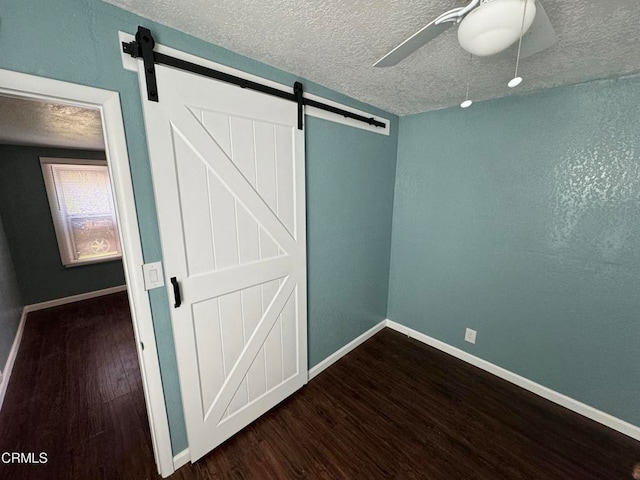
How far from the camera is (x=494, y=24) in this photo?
75 centimetres

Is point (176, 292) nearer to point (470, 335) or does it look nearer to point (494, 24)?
point (494, 24)

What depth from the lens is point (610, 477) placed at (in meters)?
1.46

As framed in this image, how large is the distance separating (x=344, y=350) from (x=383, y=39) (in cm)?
244

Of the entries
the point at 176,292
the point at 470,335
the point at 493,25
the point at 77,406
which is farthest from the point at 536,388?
the point at 77,406

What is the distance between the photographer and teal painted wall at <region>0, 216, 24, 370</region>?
7.39 ft

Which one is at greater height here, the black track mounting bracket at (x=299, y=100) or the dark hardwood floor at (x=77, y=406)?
the black track mounting bracket at (x=299, y=100)

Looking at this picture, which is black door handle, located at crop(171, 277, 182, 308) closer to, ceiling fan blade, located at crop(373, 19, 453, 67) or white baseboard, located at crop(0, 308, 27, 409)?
ceiling fan blade, located at crop(373, 19, 453, 67)

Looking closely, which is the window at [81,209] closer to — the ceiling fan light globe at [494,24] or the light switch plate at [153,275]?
the light switch plate at [153,275]

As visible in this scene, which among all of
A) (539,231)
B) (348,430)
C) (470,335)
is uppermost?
(539,231)

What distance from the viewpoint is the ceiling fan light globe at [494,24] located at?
0.71m

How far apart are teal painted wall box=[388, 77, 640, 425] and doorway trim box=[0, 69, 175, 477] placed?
237cm

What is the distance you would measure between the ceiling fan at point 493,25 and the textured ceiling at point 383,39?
22 cm

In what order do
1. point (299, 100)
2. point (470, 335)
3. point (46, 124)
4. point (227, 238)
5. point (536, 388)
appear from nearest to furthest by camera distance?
1. point (227, 238)
2. point (299, 100)
3. point (536, 388)
4. point (46, 124)
5. point (470, 335)

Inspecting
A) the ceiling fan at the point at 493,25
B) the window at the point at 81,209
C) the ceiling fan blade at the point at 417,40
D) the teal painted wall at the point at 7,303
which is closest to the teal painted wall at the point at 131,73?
the ceiling fan blade at the point at 417,40
